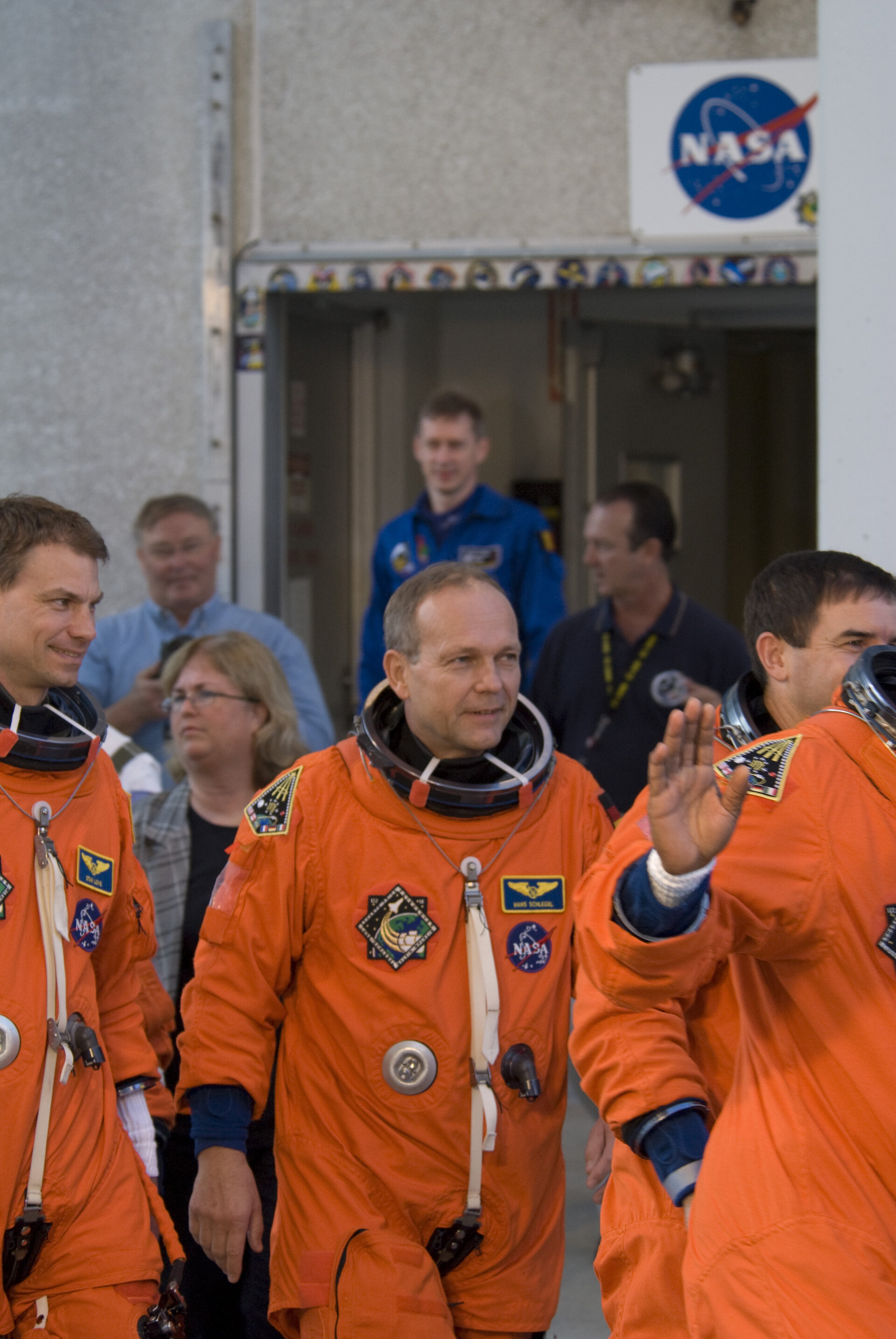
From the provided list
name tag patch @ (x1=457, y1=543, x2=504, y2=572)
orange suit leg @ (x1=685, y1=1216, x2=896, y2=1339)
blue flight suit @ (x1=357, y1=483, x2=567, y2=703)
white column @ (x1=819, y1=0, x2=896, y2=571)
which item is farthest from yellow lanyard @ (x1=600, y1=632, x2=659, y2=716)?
orange suit leg @ (x1=685, y1=1216, x2=896, y2=1339)

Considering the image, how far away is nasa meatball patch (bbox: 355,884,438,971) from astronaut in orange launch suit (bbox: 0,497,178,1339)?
449 mm

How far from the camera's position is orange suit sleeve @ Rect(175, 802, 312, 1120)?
2.40 metres

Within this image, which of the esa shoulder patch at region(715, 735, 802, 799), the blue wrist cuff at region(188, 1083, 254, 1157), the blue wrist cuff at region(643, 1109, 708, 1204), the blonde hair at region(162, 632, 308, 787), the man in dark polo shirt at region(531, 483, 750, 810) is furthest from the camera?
the man in dark polo shirt at region(531, 483, 750, 810)

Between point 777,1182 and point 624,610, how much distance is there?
2936 mm

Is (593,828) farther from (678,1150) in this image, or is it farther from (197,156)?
(197,156)

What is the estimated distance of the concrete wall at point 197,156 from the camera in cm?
486

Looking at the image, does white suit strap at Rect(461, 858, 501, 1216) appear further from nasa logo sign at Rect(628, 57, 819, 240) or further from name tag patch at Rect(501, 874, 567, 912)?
nasa logo sign at Rect(628, 57, 819, 240)

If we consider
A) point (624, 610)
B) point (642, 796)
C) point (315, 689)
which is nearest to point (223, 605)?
point (315, 689)

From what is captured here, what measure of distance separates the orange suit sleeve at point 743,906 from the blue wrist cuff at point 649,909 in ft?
0.05

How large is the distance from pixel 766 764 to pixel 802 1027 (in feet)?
1.07

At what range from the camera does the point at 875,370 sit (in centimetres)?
326

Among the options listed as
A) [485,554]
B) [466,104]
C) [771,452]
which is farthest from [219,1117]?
[771,452]

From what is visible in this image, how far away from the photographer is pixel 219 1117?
239 centimetres

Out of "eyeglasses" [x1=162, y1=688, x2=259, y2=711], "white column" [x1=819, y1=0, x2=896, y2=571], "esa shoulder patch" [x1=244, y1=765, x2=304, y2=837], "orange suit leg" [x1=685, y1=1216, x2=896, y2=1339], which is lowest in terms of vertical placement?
"orange suit leg" [x1=685, y1=1216, x2=896, y2=1339]
